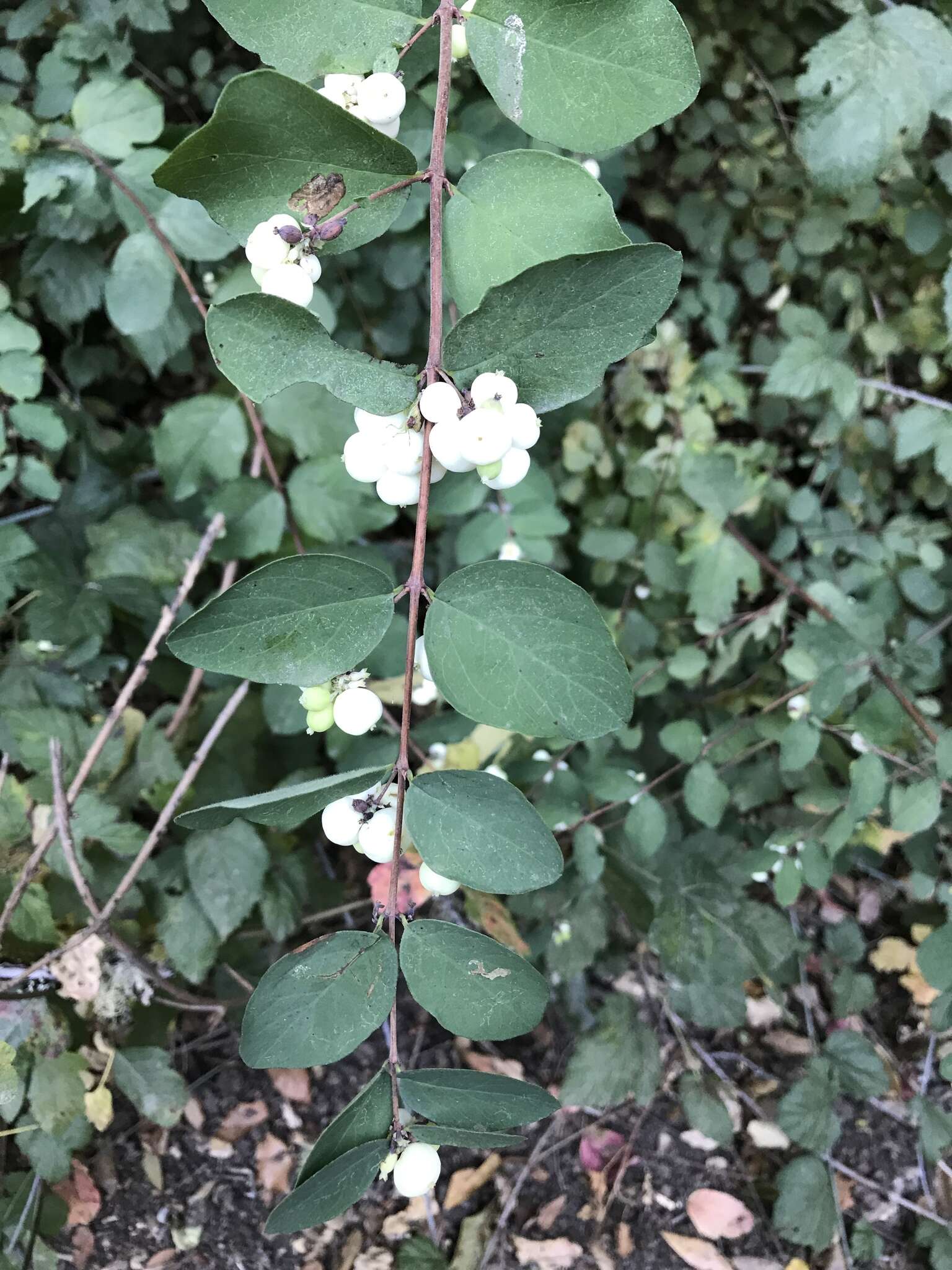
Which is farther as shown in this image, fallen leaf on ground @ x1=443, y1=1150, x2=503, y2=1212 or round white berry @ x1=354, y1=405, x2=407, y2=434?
fallen leaf on ground @ x1=443, y1=1150, x2=503, y2=1212

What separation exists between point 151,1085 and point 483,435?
1.00m

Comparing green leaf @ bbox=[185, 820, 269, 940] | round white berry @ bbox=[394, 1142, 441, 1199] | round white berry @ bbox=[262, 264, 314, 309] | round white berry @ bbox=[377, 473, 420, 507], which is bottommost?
green leaf @ bbox=[185, 820, 269, 940]

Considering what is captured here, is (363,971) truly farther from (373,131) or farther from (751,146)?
(751,146)

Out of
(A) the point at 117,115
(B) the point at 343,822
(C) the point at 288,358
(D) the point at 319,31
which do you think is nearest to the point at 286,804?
(B) the point at 343,822

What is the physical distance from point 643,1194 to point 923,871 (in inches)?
29.3

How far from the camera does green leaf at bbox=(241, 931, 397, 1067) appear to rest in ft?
1.94

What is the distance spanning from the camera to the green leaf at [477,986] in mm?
600

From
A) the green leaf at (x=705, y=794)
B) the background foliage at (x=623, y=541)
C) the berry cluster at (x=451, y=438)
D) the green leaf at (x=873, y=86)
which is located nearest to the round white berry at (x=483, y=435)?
the berry cluster at (x=451, y=438)

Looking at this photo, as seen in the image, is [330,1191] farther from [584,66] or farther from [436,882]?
[584,66]

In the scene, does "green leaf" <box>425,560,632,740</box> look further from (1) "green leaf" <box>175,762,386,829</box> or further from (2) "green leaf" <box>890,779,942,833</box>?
(2) "green leaf" <box>890,779,942,833</box>

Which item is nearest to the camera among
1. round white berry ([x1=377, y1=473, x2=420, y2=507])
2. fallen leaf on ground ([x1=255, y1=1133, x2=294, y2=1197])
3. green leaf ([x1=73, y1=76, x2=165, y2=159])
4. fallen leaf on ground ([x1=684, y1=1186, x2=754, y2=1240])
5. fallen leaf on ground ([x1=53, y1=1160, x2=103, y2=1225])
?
round white berry ([x1=377, y1=473, x2=420, y2=507])

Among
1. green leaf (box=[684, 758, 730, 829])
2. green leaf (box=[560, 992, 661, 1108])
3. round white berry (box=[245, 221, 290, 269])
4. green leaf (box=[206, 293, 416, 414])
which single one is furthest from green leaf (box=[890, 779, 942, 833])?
round white berry (box=[245, 221, 290, 269])

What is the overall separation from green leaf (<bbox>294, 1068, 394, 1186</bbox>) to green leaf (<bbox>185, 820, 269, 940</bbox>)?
19.0 inches

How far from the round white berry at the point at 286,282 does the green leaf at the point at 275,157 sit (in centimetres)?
4
